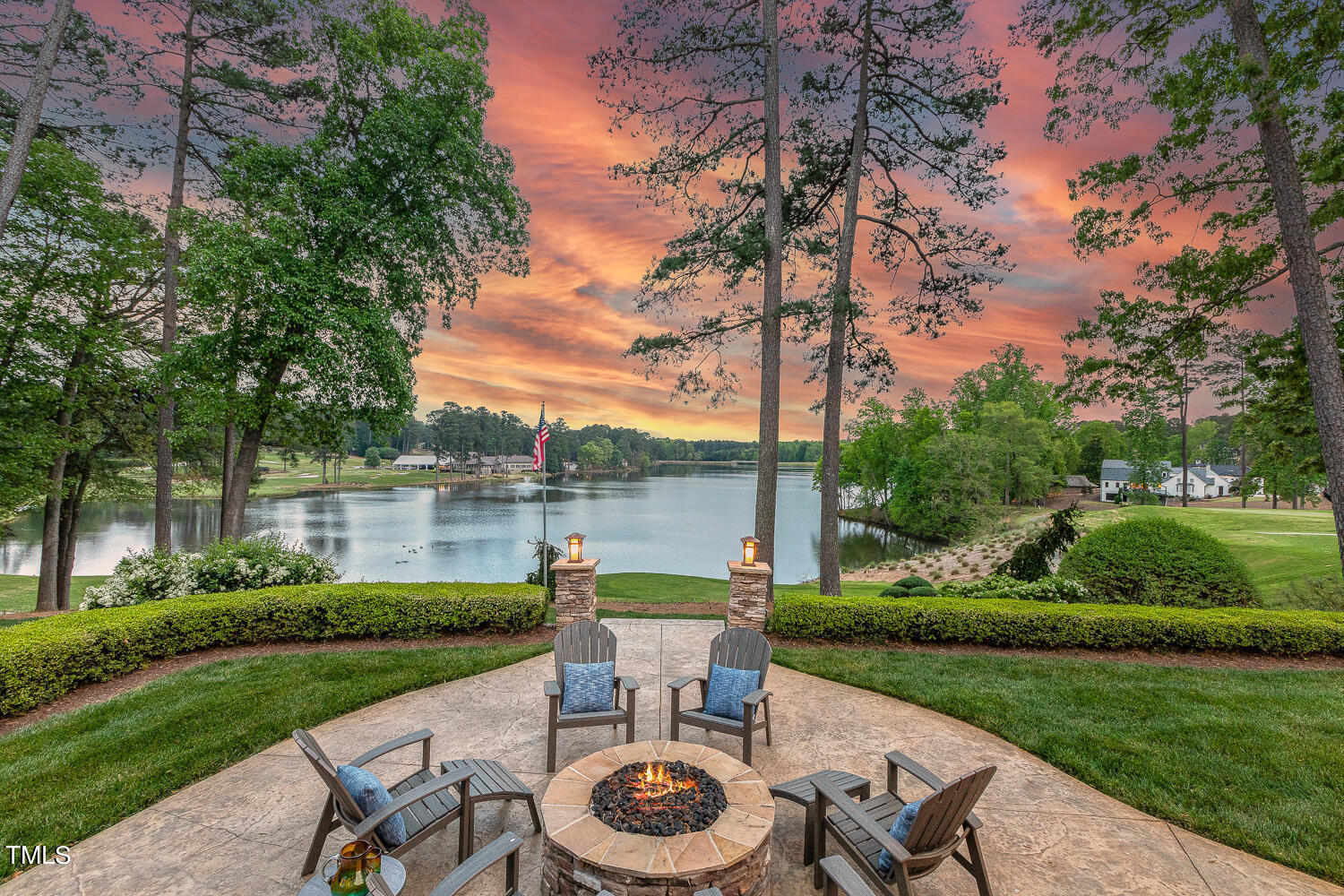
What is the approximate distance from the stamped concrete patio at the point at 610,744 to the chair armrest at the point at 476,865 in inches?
24.3

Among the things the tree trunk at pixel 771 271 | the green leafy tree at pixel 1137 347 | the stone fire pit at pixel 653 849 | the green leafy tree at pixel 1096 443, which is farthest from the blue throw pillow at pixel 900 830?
the green leafy tree at pixel 1096 443

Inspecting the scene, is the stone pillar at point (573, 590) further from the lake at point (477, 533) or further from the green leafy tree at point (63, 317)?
the lake at point (477, 533)

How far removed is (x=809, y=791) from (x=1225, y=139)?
9.59 m

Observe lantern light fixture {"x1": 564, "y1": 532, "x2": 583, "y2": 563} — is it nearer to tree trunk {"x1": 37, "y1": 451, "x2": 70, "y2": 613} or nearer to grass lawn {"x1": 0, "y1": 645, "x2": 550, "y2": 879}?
grass lawn {"x1": 0, "y1": 645, "x2": 550, "y2": 879}

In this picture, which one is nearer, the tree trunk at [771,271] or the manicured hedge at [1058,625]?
the manicured hedge at [1058,625]

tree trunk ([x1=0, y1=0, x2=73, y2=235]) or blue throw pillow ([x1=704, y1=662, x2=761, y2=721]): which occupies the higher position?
tree trunk ([x1=0, y1=0, x2=73, y2=235])

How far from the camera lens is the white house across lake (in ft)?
130

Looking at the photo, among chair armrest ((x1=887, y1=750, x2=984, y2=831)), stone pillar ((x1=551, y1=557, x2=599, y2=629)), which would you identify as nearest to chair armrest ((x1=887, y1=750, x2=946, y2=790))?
chair armrest ((x1=887, y1=750, x2=984, y2=831))

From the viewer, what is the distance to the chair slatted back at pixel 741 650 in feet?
12.9

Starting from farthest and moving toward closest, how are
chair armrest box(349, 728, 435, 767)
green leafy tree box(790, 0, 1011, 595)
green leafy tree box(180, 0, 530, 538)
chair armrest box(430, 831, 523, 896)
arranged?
green leafy tree box(180, 0, 530, 538)
green leafy tree box(790, 0, 1011, 595)
chair armrest box(349, 728, 435, 767)
chair armrest box(430, 831, 523, 896)

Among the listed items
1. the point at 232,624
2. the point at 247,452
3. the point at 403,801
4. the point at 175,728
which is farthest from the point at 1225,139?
the point at 247,452

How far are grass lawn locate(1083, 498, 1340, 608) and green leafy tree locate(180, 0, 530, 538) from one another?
15041 mm

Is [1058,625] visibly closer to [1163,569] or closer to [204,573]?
[1163,569]

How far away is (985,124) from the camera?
7723mm
